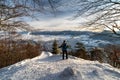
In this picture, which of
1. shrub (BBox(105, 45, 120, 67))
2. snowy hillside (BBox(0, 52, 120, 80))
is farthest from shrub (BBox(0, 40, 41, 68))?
snowy hillside (BBox(0, 52, 120, 80))

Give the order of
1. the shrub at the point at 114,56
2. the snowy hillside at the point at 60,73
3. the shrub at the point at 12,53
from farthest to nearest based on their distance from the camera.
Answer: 1. the shrub at the point at 114,56
2. the shrub at the point at 12,53
3. the snowy hillside at the point at 60,73

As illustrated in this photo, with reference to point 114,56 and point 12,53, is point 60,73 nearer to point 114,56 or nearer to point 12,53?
point 12,53

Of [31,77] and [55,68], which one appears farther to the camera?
[55,68]

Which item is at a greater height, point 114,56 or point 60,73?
point 60,73

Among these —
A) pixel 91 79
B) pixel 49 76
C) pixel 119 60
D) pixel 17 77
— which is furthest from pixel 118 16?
pixel 119 60

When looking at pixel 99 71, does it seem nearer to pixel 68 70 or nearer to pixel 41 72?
pixel 68 70

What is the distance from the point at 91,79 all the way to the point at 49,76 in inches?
124

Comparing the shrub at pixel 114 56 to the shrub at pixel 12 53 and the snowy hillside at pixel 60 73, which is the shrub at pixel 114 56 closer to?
the shrub at pixel 12 53

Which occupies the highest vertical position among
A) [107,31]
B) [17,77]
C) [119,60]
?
[107,31]

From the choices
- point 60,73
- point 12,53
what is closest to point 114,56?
point 12,53

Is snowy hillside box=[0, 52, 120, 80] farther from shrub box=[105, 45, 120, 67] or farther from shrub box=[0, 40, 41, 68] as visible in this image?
shrub box=[105, 45, 120, 67]

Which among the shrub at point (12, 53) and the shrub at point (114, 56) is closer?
the shrub at point (12, 53)

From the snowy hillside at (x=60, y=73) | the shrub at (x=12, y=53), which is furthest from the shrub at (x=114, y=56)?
the snowy hillside at (x=60, y=73)

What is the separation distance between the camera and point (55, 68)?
24953 mm
